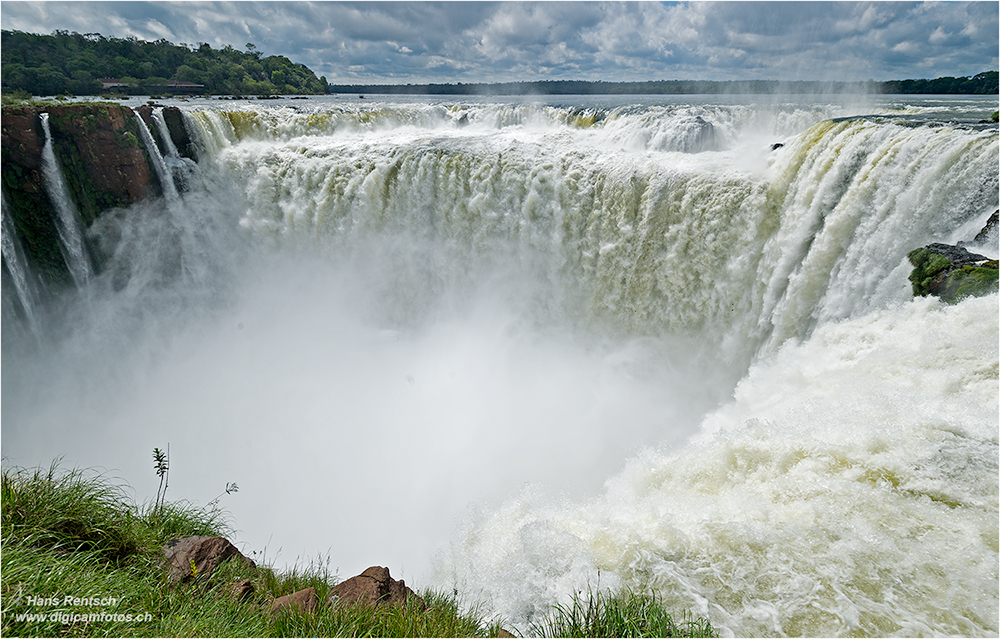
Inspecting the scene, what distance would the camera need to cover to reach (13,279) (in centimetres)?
1005

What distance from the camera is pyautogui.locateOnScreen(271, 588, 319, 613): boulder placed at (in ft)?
8.64

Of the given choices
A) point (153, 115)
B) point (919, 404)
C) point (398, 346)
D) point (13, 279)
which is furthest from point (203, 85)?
point (919, 404)

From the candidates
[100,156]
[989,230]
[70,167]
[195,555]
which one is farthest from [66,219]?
[989,230]

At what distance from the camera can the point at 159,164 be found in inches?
458

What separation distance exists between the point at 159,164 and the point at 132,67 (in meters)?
23.2

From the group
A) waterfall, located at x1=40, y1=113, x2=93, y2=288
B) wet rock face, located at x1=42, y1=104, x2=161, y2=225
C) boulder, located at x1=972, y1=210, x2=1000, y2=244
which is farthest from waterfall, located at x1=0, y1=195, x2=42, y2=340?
boulder, located at x1=972, y1=210, x2=1000, y2=244

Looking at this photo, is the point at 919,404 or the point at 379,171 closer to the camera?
the point at 919,404

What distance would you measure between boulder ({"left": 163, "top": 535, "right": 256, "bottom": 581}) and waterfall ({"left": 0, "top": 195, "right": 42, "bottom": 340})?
36.2 ft

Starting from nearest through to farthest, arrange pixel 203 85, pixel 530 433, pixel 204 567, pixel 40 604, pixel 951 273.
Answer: pixel 40 604 → pixel 204 567 → pixel 951 273 → pixel 530 433 → pixel 203 85

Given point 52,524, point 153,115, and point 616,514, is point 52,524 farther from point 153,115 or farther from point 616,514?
point 153,115

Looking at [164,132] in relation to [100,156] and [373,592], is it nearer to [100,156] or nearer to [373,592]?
[100,156]

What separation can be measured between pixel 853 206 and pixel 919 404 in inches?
148

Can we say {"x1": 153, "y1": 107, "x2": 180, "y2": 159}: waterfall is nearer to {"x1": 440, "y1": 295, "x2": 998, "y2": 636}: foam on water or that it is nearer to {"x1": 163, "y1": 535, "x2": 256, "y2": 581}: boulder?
{"x1": 163, "y1": 535, "x2": 256, "y2": 581}: boulder

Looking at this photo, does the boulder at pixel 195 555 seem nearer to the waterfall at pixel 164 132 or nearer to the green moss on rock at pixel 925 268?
the green moss on rock at pixel 925 268
